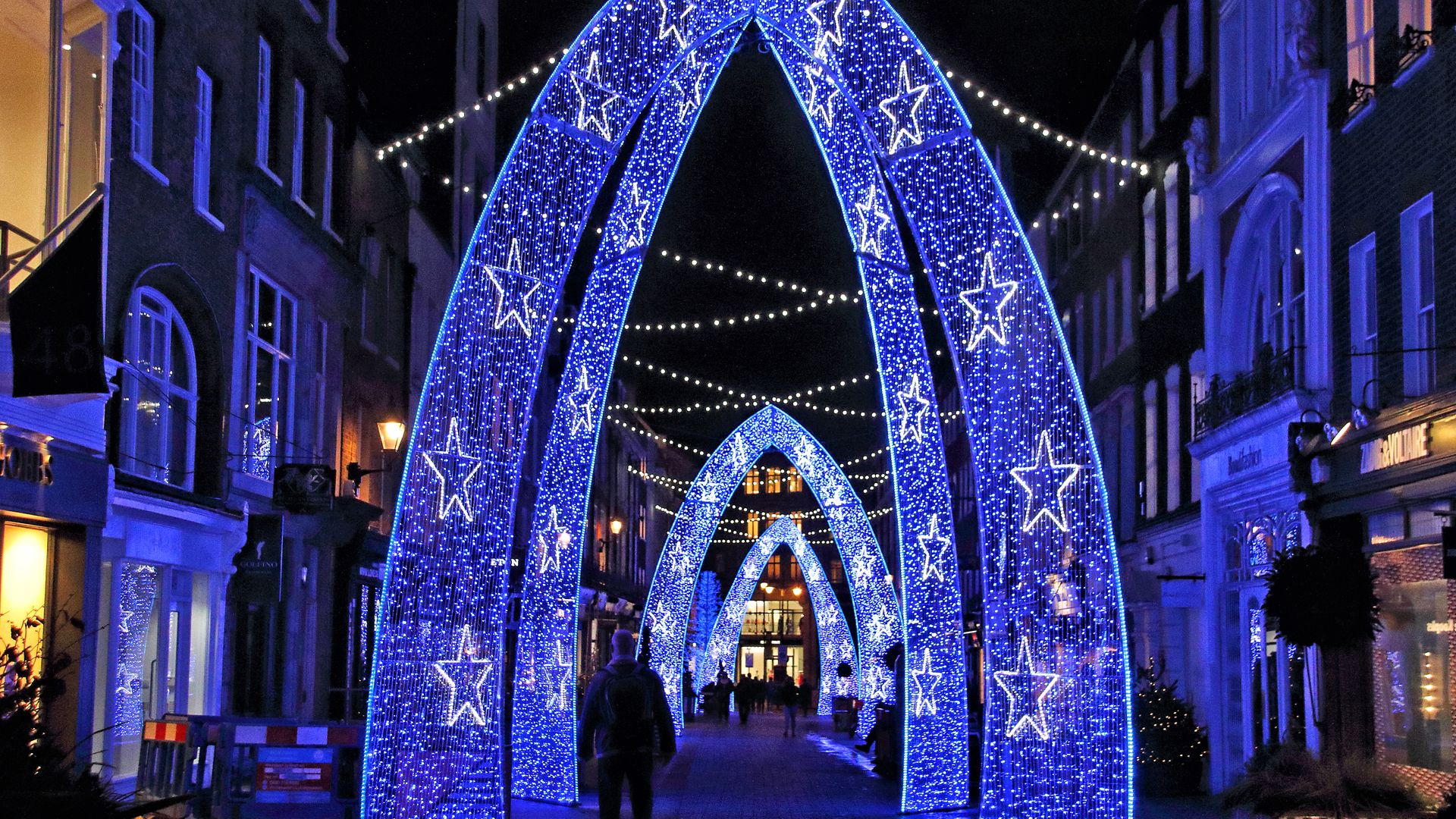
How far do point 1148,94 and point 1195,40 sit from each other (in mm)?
3508

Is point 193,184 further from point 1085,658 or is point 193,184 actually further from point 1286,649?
point 1286,649

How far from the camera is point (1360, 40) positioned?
1742cm

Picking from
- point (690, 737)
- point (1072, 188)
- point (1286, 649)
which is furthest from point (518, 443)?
point (690, 737)

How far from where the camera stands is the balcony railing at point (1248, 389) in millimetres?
19391

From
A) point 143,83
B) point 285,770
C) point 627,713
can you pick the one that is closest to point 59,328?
point 285,770

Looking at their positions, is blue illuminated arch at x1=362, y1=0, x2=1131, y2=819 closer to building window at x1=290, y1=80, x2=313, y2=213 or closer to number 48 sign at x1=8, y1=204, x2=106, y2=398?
number 48 sign at x1=8, y1=204, x2=106, y2=398

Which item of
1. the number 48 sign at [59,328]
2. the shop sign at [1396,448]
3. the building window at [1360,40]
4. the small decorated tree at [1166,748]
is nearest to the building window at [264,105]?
the number 48 sign at [59,328]

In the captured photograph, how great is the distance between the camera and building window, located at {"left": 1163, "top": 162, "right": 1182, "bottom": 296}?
2586cm

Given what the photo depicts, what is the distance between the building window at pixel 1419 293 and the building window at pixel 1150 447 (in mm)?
11588

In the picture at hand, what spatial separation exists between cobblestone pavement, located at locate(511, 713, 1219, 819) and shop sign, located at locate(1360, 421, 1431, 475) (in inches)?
190

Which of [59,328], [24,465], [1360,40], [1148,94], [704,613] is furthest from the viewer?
[704,613]

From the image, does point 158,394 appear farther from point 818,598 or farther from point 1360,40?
point 818,598

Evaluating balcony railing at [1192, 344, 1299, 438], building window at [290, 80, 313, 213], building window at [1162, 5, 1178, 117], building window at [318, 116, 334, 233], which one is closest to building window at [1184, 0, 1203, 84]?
building window at [1162, 5, 1178, 117]

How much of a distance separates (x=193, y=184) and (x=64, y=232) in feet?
23.3
